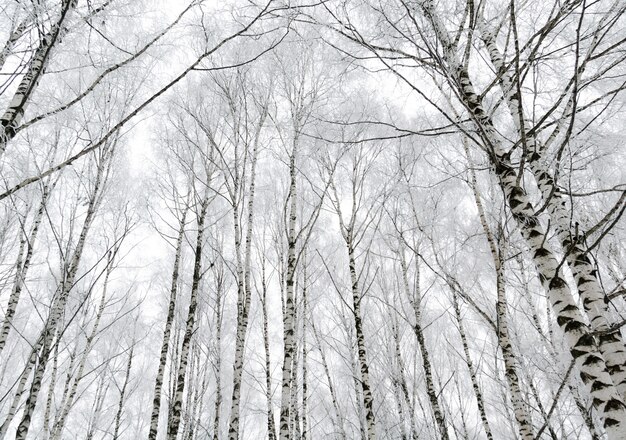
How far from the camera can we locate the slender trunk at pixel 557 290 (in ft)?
5.20

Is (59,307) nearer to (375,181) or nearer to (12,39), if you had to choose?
(12,39)

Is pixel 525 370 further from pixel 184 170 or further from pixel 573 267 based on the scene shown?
pixel 184 170

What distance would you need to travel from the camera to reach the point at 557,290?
187 centimetres

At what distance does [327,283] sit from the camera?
11.6m

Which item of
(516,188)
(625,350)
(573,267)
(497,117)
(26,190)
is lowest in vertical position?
(625,350)

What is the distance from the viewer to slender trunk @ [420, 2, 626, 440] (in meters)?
1.59

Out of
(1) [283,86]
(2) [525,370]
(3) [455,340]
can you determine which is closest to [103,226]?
(1) [283,86]

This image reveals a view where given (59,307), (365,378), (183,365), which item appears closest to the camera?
(59,307)

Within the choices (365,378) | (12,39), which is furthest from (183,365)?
(12,39)

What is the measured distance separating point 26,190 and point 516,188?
8059mm

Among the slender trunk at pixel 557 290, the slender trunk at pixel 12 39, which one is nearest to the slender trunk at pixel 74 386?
the slender trunk at pixel 12 39

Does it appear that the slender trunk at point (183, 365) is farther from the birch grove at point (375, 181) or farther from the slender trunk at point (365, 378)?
the slender trunk at point (365, 378)

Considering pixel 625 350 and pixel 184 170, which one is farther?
pixel 184 170

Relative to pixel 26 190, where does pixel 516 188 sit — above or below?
below
